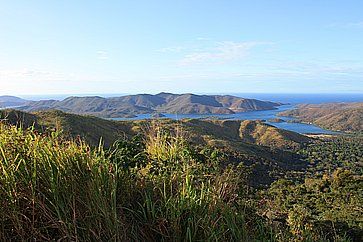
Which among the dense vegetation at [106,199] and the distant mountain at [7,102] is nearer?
the dense vegetation at [106,199]

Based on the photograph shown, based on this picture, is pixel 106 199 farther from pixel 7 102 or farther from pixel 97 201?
pixel 7 102

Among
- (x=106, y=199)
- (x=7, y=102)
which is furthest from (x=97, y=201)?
(x=7, y=102)

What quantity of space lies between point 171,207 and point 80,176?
0.71m

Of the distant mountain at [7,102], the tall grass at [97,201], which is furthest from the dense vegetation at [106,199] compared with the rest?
the distant mountain at [7,102]

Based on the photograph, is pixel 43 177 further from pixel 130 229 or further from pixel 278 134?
pixel 278 134

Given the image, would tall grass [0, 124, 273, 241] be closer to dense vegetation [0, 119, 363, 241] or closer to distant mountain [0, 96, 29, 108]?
dense vegetation [0, 119, 363, 241]

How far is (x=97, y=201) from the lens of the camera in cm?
223

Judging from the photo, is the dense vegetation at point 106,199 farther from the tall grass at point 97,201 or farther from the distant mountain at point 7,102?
the distant mountain at point 7,102

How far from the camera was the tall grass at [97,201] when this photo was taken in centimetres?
206

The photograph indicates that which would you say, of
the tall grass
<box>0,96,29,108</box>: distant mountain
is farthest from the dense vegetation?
<box>0,96,29,108</box>: distant mountain

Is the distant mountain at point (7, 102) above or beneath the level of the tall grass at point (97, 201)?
above

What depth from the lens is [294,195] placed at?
→ 19.1 meters

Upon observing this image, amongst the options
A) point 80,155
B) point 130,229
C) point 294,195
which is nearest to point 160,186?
point 130,229

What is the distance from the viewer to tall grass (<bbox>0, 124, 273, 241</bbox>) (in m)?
2.06
